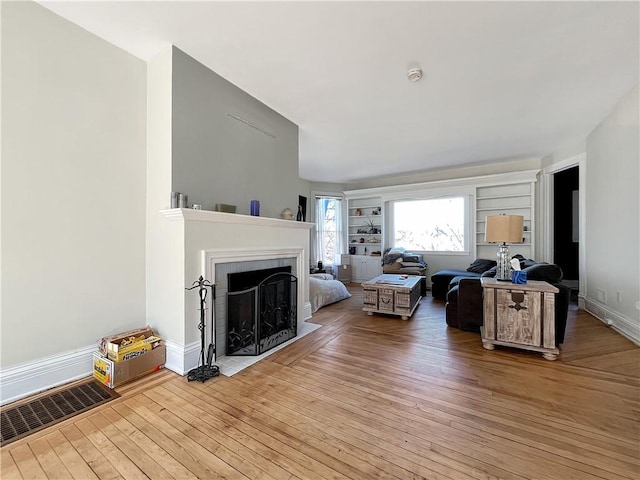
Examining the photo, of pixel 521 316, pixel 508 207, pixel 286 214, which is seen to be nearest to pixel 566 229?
pixel 508 207

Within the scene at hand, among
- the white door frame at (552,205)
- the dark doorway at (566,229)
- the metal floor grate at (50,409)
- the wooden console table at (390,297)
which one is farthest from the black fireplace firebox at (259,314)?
→ the dark doorway at (566,229)

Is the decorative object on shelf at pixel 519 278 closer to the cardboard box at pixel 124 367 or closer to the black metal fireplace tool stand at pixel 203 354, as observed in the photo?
the black metal fireplace tool stand at pixel 203 354

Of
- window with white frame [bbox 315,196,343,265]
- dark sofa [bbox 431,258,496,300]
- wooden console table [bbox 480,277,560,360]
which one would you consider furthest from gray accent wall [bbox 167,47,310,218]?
window with white frame [bbox 315,196,343,265]

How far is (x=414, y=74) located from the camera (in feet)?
7.96

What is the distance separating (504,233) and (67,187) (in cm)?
379

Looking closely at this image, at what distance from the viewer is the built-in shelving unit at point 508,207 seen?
16.8 ft

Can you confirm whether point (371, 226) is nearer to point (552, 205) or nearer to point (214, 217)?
point (552, 205)

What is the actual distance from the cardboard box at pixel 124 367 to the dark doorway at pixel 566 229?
7.03 m

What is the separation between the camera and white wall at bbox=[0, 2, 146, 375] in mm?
1768

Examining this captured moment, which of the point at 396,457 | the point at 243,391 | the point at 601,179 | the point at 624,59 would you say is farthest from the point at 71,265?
the point at 601,179

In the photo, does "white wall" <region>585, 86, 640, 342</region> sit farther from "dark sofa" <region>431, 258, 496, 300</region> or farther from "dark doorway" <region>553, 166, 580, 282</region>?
"dark doorway" <region>553, 166, 580, 282</region>

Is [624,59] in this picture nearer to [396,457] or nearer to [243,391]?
[396,457]

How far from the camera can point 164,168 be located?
224 cm

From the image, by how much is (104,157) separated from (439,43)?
2.82 m
